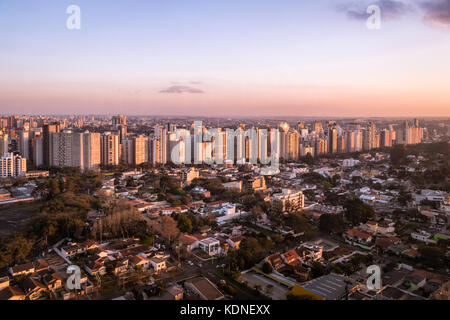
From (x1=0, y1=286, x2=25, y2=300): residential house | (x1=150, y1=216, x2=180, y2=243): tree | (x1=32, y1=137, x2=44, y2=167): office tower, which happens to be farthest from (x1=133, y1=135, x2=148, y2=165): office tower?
(x1=0, y1=286, x2=25, y2=300): residential house

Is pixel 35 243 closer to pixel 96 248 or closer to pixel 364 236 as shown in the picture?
pixel 96 248

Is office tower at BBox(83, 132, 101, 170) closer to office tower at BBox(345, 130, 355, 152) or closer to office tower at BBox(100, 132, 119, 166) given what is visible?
office tower at BBox(100, 132, 119, 166)

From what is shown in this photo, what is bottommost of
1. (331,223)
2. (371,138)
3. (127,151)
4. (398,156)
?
(331,223)

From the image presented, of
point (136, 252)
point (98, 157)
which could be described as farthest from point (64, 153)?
point (136, 252)

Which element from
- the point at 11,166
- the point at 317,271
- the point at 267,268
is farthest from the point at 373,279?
the point at 11,166

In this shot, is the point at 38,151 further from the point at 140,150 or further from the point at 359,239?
the point at 359,239

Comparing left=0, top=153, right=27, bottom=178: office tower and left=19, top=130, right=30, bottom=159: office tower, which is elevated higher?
left=19, top=130, right=30, bottom=159: office tower

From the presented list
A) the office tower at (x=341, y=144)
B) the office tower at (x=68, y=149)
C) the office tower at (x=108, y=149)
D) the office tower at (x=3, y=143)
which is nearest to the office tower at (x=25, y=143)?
the office tower at (x=3, y=143)

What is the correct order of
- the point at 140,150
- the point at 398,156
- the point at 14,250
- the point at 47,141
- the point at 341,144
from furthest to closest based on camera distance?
1. the point at 341,144
2. the point at 140,150
3. the point at 398,156
4. the point at 47,141
5. the point at 14,250
